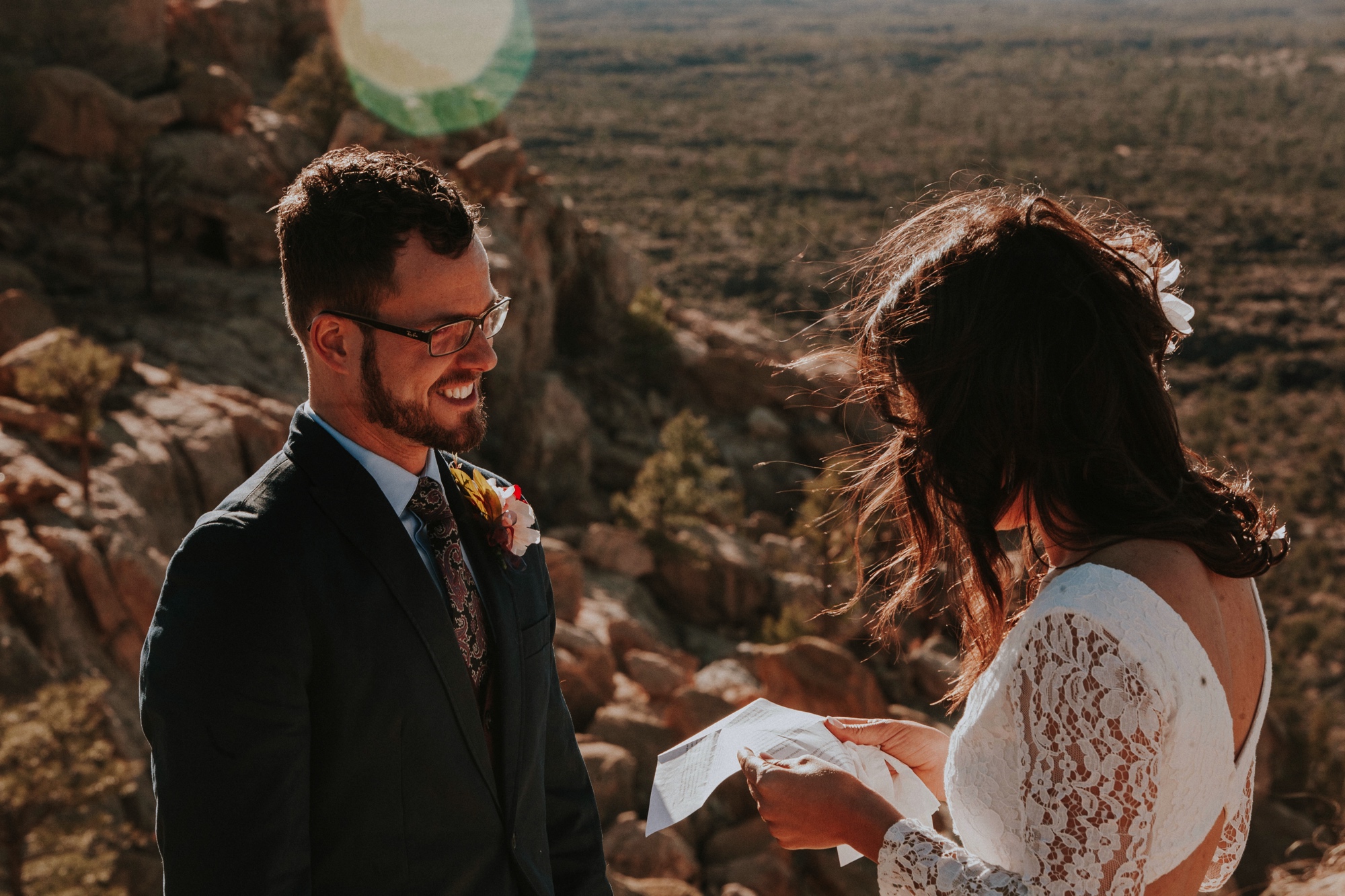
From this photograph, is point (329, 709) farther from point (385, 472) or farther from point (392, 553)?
point (385, 472)

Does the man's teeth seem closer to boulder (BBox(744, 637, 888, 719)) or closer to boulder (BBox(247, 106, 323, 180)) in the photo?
boulder (BBox(744, 637, 888, 719))

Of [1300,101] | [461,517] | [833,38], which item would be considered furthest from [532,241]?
[833,38]

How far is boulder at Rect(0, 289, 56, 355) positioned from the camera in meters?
19.7

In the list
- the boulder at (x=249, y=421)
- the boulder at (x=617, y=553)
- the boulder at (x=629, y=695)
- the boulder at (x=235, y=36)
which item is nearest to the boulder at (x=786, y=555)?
the boulder at (x=617, y=553)

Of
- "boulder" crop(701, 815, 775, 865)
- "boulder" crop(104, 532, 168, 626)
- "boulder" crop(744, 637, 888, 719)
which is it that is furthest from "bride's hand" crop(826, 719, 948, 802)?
"boulder" crop(744, 637, 888, 719)

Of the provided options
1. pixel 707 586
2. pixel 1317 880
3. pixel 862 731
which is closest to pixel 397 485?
pixel 862 731

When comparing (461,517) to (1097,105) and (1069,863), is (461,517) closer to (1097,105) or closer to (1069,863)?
(1069,863)

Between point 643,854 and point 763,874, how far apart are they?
141 cm

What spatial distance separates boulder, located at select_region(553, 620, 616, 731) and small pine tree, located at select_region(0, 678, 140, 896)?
578cm

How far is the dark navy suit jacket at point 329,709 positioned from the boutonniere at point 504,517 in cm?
7

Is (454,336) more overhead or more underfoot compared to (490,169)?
more overhead

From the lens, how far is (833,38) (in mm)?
196125

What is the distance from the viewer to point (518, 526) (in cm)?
303

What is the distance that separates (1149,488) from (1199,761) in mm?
577
